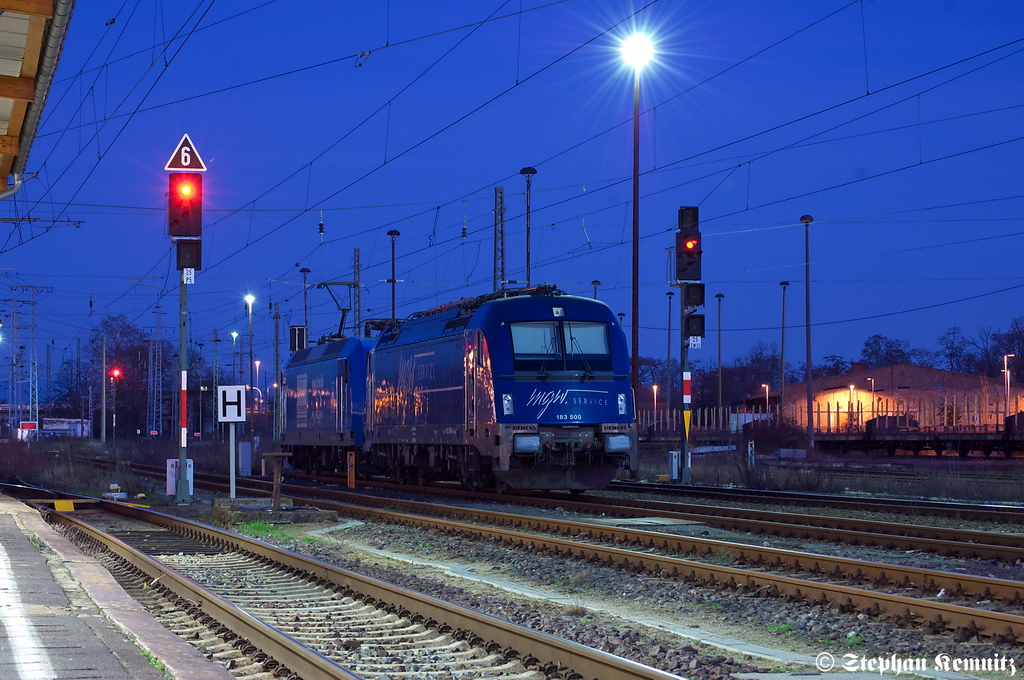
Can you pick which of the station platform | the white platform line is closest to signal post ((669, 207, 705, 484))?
the station platform

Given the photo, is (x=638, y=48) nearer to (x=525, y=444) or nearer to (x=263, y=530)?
(x=525, y=444)

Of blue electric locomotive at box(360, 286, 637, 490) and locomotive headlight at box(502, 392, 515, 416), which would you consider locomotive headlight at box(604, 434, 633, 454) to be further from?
locomotive headlight at box(502, 392, 515, 416)

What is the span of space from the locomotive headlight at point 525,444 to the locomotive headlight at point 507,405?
1.56ft

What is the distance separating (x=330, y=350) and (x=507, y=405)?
1290cm

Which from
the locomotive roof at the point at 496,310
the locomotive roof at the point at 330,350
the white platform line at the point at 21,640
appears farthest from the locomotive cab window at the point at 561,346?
the white platform line at the point at 21,640

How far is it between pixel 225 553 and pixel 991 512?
11897 mm

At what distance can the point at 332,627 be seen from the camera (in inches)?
359

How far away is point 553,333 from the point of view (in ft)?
70.8

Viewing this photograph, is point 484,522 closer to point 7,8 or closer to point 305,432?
point 7,8

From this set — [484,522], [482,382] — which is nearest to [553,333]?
[482,382]

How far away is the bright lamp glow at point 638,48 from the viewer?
2816 cm

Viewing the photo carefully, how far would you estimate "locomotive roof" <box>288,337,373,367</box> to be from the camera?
30250 mm

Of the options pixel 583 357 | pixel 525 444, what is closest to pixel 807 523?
pixel 525 444

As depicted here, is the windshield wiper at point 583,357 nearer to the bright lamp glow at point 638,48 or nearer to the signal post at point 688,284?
the signal post at point 688,284
